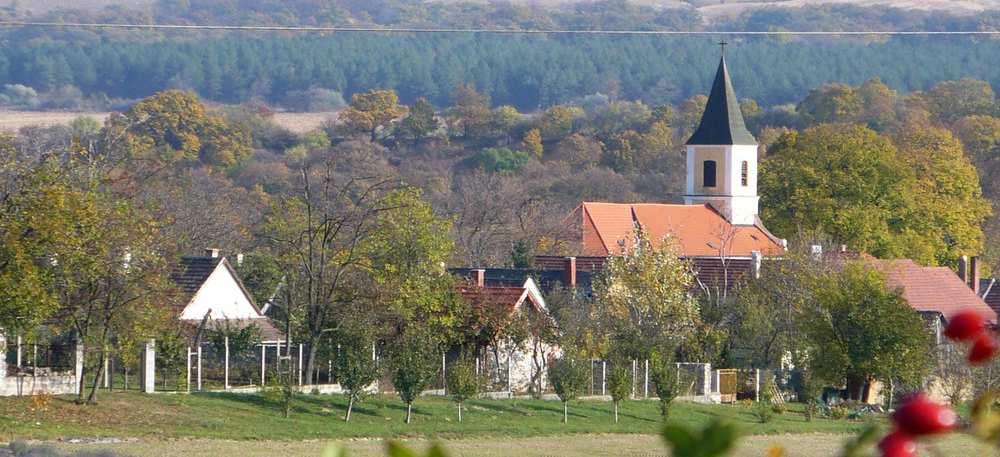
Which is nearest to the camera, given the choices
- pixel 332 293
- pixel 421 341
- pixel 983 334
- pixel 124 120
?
pixel 983 334

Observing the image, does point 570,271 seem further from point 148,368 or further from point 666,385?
point 148,368

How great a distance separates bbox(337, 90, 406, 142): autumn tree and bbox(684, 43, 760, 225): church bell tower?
66487 mm

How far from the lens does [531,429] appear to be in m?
30.7

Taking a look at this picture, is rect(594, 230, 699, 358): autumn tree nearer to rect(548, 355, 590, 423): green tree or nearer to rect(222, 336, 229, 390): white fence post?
rect(548, 355, 590, 423): green tree

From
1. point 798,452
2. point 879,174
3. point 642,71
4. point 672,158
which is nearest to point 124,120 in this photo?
point 672,158

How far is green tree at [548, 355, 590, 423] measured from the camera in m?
33.4

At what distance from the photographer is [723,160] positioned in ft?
253

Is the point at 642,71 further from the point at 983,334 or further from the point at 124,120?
the point at 983,334

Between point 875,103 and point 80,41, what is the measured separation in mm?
91816

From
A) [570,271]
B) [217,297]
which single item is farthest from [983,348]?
[570,271]

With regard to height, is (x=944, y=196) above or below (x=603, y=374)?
above

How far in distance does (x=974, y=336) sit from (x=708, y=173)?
77092 mm

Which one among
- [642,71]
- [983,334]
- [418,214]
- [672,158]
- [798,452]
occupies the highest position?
[642,71]

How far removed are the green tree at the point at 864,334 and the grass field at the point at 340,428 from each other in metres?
2.76
